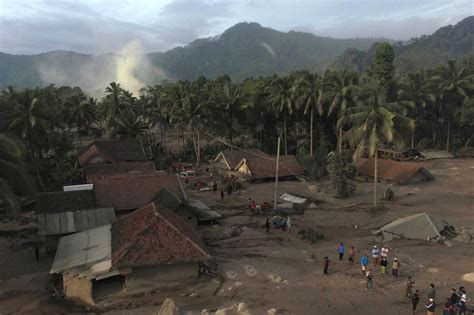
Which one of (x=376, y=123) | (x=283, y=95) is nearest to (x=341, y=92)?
(x=283, y=95)

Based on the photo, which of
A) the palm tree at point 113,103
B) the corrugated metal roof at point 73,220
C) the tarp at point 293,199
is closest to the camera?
the corrugated metal roof at point 73,220

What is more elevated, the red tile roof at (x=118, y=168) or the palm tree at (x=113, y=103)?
the palm tree at (x=113, y=103)

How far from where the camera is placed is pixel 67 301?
19422mm

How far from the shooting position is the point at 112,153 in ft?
154

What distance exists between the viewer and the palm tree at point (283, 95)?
55.7 m

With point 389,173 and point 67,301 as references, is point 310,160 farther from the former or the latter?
point 67,301

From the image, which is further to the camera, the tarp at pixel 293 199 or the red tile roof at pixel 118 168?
the red tile roof at pixel 118 168

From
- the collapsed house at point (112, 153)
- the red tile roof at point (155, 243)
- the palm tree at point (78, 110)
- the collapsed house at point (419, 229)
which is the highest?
the palm tree at point (78, 110)

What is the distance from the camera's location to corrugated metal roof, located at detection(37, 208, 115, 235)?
2541 cm

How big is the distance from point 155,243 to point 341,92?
35.8m

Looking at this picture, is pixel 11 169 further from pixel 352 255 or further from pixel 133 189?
pixel 352 255

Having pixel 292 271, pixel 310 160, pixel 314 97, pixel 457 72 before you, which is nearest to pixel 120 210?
pixel 292 271

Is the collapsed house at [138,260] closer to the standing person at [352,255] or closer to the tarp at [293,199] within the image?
the standing person at [352,255]

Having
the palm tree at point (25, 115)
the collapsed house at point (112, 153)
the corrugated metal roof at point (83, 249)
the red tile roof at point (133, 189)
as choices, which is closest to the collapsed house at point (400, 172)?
the red tile roof at point (133, 189)
